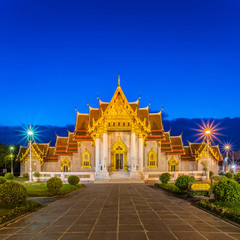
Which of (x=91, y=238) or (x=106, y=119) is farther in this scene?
(x=106, y=119)

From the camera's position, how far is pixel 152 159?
152 ft

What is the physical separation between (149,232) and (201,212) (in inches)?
213

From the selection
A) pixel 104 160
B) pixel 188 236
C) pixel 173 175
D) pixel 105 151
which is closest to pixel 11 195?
pixel 188 236

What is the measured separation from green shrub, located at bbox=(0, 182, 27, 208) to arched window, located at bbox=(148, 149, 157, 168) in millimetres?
32670

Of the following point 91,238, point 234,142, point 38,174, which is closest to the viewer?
point 91,238

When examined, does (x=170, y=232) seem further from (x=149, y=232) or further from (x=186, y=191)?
(x=186, y=191)

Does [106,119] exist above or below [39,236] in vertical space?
above

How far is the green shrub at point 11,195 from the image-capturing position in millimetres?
14688

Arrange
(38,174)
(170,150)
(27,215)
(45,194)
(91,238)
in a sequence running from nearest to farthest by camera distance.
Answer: (91,238), (27,215), (45,194), (38,174), (170,150)

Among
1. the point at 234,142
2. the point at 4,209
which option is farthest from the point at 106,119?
the point at 234,142

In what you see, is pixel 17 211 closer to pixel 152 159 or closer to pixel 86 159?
pixel 86 159

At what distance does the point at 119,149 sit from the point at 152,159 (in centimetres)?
641

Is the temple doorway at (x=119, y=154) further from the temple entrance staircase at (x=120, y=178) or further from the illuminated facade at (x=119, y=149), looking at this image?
the temple entrance staircase at (x=120, y=178)

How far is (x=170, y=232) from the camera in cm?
1025
